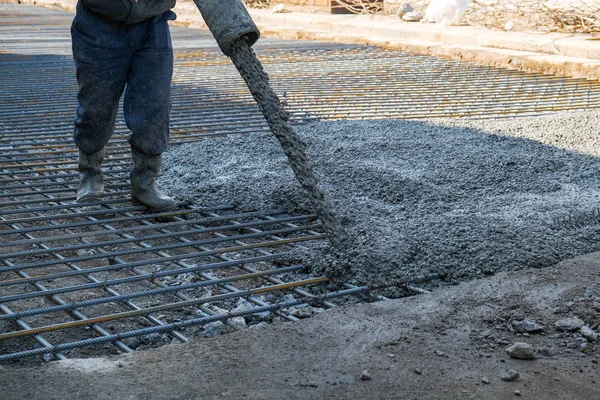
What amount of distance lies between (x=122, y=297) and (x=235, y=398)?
28.4 inches

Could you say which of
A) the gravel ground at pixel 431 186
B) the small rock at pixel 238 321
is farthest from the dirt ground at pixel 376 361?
the gravel ground at pixel 431 186

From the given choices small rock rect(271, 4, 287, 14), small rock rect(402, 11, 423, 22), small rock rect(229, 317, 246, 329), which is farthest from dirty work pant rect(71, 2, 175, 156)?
small rock rect(271, 4, 287, 14)

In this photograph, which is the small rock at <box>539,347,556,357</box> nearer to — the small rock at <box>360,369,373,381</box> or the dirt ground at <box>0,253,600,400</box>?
the dirt ground at <box>0,253,600,400</box>

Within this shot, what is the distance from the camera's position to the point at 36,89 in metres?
6.45

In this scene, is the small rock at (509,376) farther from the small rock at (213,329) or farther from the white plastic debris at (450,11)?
the white plastic debris at (450,11)

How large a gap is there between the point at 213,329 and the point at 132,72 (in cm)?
130

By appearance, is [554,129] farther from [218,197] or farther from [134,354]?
[134,354]

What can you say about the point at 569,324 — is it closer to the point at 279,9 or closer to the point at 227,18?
the point at 227,18

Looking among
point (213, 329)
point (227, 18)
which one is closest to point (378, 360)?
point (213, 329)

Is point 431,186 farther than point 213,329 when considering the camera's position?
Yes

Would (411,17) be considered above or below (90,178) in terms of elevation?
below

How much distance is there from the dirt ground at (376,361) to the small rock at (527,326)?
0.04 ft

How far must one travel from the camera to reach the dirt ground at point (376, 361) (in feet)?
6.04

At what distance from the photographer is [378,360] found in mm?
1996
